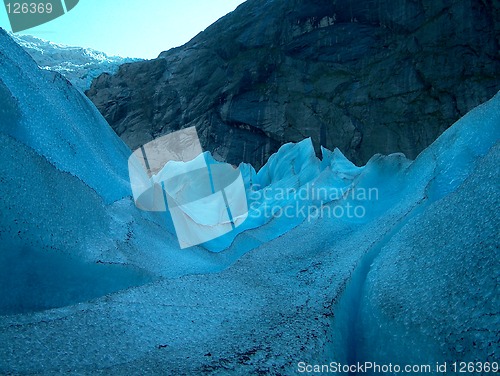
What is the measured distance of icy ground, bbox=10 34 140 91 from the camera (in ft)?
43.9

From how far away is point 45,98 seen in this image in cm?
108

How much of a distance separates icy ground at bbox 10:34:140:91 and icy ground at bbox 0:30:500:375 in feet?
42.5

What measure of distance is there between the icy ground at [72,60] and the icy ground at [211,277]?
12962 mm

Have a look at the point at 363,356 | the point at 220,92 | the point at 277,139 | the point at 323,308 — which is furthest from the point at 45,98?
the point at 220,92

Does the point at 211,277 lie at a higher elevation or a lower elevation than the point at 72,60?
lower

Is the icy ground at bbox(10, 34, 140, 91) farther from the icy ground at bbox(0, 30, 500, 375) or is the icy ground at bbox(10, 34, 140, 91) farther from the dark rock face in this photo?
the icy ground at bbox(0, 30, 500, 375)

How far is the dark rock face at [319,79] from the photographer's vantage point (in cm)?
972

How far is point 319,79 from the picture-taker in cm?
1093

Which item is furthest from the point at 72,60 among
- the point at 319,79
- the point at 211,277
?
the point at 211,277

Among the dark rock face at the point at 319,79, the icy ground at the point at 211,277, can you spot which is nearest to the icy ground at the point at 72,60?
the dark rock face at the point at 319,79

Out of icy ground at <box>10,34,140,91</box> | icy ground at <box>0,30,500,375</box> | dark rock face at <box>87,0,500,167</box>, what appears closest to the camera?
icy ground at <box>0,30,500,375</box>

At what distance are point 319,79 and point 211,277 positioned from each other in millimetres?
10682

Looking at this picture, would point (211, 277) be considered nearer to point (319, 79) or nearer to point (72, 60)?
point (319, 79)

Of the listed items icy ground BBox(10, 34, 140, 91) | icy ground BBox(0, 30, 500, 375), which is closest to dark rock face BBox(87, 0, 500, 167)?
icy ground BBox(10, 34, 140, 91)
